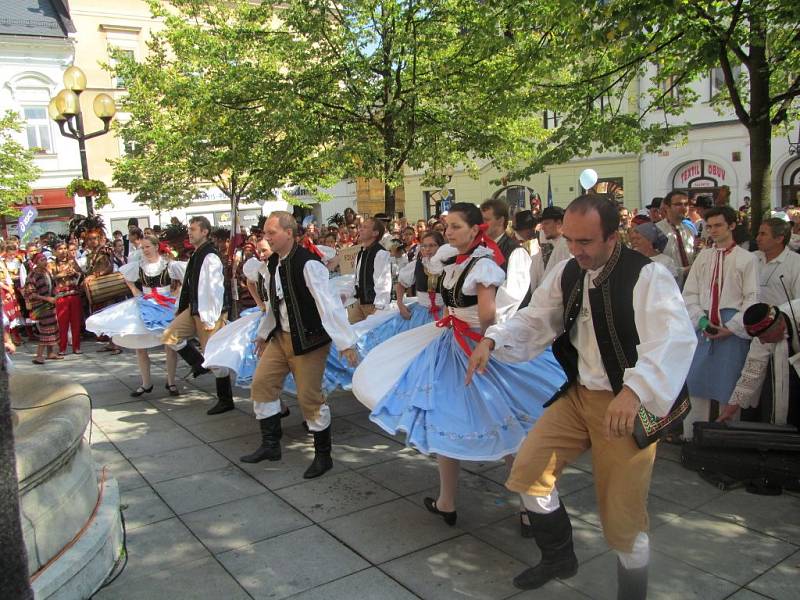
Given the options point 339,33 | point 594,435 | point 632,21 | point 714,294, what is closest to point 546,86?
point 632,21

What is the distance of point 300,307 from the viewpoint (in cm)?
516

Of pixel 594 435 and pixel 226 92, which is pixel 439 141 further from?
pixel 594 435

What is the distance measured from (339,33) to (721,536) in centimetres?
973

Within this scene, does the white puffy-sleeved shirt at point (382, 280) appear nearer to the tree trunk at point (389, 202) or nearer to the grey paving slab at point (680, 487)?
the grey paving slab at point (680, 487)

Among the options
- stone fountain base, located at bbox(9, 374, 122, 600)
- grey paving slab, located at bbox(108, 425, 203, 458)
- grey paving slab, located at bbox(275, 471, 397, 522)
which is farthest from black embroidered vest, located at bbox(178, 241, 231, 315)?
stone fountain base, located at bbox(9, 374, 122, 600)

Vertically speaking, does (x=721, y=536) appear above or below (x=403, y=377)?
below

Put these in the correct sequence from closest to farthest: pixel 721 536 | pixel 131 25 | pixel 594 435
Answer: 1. pixel 594 435
2. pixel 721 536
3. pixel 131 25

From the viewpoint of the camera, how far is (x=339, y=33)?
11188 mm

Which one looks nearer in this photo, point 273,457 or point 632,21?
point 273,457

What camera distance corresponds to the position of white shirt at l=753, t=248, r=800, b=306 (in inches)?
203

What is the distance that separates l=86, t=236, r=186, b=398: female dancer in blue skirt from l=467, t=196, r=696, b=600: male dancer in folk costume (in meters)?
5.23

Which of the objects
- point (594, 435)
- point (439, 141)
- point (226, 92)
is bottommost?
point (594, 435)

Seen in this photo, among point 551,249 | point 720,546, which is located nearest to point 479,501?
point 720,546

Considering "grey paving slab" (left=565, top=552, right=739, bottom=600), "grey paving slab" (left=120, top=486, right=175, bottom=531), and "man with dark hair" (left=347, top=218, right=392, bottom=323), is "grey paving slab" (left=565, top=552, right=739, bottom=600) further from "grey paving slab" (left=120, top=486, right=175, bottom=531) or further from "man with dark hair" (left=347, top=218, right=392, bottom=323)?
"man with dark hair" (left=347, top=218, right=392, bottom=323)
